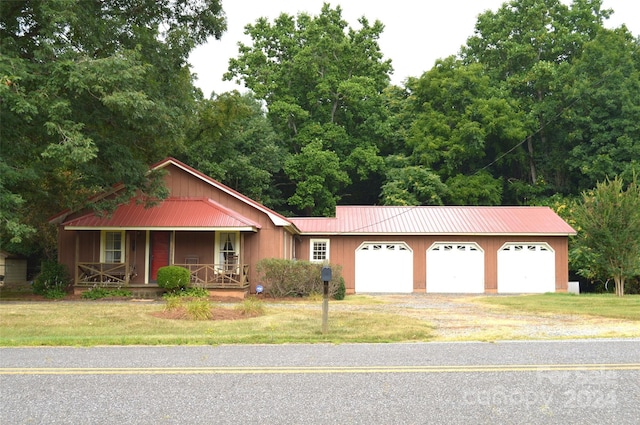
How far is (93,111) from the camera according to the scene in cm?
1892

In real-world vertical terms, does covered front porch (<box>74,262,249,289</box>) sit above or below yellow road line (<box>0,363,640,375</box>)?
above

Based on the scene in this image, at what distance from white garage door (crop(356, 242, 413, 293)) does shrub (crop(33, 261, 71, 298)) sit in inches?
472

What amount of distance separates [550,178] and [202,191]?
2781cm

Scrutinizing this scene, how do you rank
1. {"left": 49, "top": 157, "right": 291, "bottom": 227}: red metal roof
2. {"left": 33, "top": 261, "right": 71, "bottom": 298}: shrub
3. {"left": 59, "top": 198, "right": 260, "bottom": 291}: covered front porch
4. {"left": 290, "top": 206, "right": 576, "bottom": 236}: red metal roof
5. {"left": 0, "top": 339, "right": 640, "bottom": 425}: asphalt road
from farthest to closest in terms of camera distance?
{"left": 290, "top": 206, "right": 576, "bottom": 236}: red metal roof → {"left": 49, "top": 157, "right": 291, "bottom": 227}: red metal roof → {"left": 59, "top": 198, "right": 260, "bottom": 291}: covered front porch → {"left": 33, "top": 261, "right": 71, "bottom": 298}: shrub → {"left": 0, "top": 339, "right": 640, "bottom": 425}: asphalt road

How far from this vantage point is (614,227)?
22328 mm

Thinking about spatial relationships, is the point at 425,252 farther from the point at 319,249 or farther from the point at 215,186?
the point at 215,186

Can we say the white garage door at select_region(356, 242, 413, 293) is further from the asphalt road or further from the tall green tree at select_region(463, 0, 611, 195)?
the tall green tree at select_region(463, 0, 611, 195)

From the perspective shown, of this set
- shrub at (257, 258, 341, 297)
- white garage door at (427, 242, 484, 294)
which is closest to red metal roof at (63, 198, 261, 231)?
shrub at (257, 258, 341, 297)

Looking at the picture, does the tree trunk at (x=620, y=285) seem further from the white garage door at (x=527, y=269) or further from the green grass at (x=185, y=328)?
the green grass at (x=185, y=328)

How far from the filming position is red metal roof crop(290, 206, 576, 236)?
26578 mm

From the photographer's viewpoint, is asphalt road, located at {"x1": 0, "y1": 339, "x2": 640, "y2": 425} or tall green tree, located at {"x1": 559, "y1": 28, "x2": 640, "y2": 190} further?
tall green tree, located at {"x1": 559, "y1": 28, "x2": 640, "y2": 190}

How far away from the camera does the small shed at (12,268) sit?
31734mm

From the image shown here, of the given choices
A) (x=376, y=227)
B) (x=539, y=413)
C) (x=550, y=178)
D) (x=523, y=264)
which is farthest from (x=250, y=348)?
(x=550, y=178)

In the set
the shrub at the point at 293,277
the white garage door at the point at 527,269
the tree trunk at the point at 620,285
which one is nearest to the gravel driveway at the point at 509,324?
the shrub at the point at 293,277
